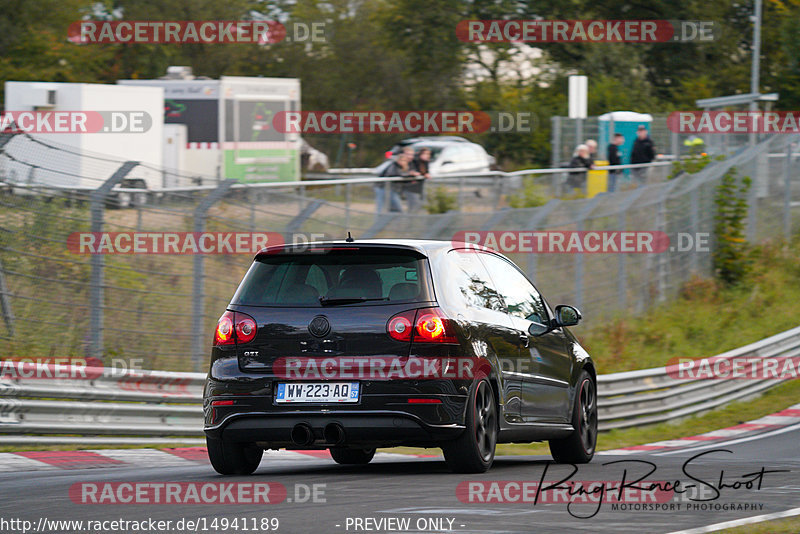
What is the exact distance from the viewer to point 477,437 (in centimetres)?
913

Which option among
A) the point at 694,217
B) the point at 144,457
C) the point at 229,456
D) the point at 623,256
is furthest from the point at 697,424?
the point at 229,456

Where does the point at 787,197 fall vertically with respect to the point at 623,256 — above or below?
above

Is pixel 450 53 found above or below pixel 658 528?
above

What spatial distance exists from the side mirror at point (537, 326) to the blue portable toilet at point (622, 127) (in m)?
24.8

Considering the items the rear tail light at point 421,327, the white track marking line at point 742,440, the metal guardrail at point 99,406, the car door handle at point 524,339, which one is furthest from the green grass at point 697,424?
the rear tail light at point 421,327

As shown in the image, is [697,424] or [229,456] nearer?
[229,456]

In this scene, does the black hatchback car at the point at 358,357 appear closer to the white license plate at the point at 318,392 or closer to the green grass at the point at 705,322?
the white license plate at the point at 318,392

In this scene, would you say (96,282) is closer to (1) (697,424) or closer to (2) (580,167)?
(1) (697,424)

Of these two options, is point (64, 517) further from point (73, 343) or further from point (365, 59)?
point (365, 59)

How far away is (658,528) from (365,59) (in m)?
66.8

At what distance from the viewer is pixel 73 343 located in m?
13.4

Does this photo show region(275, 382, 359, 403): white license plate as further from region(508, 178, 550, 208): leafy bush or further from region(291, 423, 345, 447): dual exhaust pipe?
region(508, 178, 550, 208): leafy bush

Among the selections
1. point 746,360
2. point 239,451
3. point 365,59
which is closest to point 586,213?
point 746,360

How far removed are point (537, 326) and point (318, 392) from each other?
2.15m
